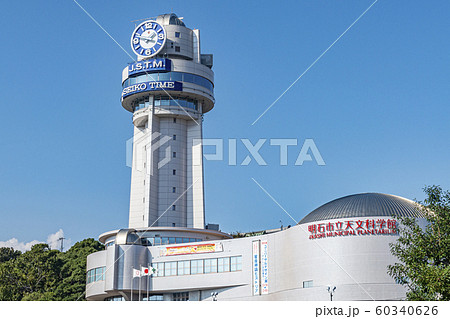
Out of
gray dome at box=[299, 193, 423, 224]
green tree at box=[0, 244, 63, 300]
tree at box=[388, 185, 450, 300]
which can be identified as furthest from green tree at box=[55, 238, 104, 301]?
tree at box=[388, 185, 450, 300]

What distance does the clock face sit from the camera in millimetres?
108125

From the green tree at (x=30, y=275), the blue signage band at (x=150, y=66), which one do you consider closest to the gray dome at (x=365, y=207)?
the blue signage band at (x=150, y=66)

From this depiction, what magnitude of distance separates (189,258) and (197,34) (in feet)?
152

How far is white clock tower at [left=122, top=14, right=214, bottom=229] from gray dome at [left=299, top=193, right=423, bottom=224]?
31.2 meters

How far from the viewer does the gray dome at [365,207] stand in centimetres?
7388

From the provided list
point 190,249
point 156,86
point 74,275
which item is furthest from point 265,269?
point 74,275

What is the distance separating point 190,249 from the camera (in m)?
87.3

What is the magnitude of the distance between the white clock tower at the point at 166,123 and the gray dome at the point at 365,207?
3120 cm

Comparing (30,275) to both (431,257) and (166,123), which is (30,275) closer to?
(166,123)

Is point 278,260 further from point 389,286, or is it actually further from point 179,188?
point 179,188

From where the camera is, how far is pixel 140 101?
109000 millimetres

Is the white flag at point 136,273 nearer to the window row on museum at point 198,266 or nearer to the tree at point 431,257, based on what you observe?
the window row on museum at point 198,266

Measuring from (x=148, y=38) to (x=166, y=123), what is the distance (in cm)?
1598
